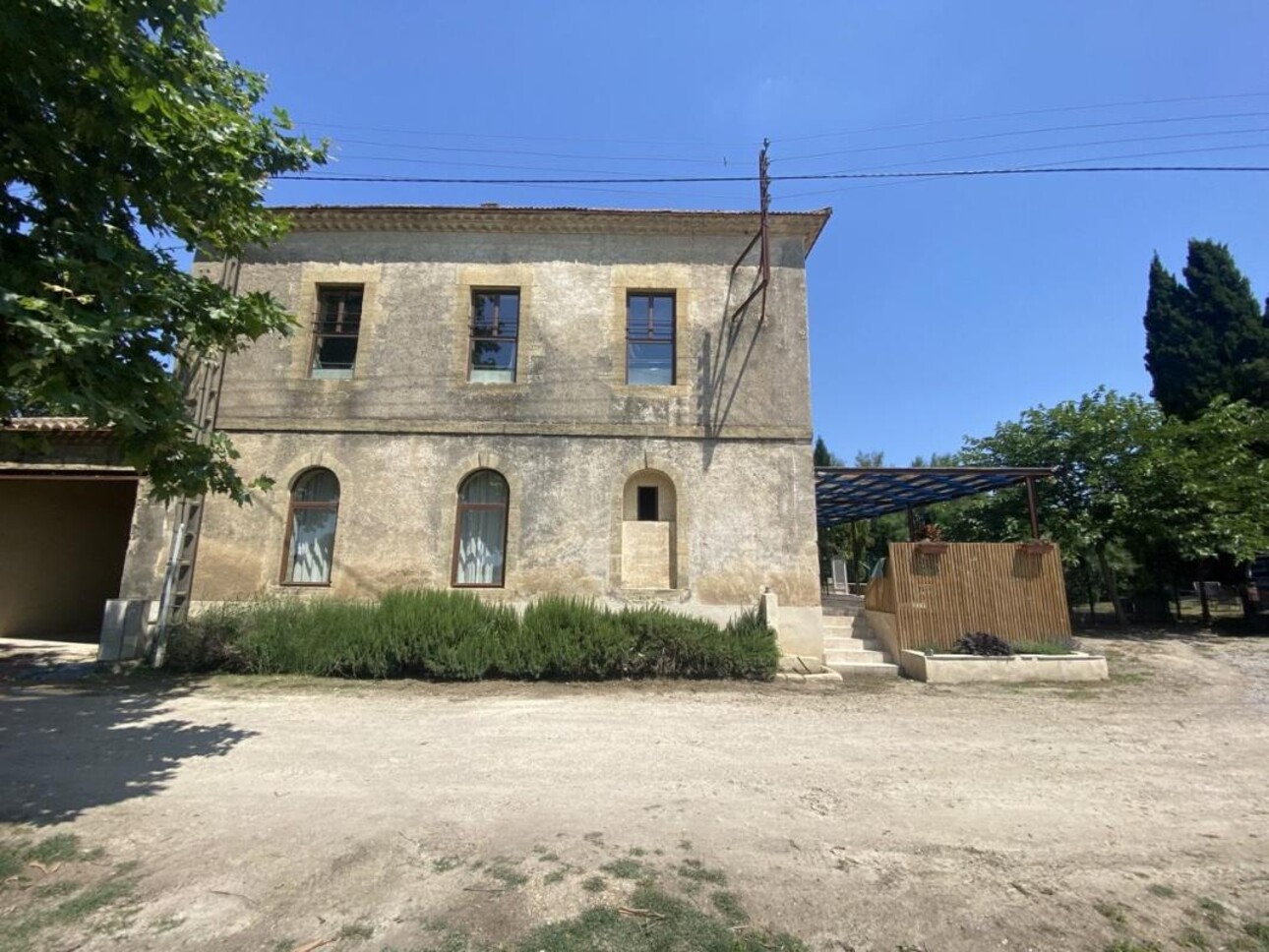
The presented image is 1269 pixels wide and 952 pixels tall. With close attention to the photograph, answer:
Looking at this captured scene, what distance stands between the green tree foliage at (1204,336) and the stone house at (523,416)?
19.7m

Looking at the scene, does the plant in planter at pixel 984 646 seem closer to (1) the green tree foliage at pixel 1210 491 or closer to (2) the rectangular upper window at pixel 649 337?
(2) the rectangular upper window at pixel 649 337

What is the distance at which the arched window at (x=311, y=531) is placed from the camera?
1183 centimetres

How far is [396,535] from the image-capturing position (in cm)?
1164

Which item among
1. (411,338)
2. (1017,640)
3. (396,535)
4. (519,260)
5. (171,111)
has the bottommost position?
(1017,640)

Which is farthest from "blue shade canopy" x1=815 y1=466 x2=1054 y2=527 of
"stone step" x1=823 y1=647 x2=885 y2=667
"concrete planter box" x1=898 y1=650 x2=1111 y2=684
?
"concrete planter box" x1=898 y1=650 x2=1111 y2=684

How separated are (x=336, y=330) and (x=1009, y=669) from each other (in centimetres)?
1365

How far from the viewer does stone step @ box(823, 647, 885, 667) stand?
1142 centimetres

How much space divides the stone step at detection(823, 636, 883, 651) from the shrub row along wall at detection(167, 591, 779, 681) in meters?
2.29

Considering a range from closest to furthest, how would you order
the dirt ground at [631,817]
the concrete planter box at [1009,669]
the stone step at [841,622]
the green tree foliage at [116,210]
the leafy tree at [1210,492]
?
1. the dirt ground at [631,817]
2. the green tree foliage at [116,210]
3. the concrete planter box at [1009,669]
4. the stone step at [841,622]
5. the leafy tree at [1210,492]

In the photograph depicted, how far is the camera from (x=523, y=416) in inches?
480

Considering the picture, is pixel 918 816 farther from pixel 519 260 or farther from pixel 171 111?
pixel 519 260

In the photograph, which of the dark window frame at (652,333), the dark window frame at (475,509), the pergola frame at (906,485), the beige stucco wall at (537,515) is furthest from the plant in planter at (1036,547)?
the dark window frame at (475,509)

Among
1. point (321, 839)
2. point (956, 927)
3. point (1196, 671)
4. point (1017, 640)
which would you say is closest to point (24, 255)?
point (321, 839)

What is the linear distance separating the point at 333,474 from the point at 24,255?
8.06 metres
